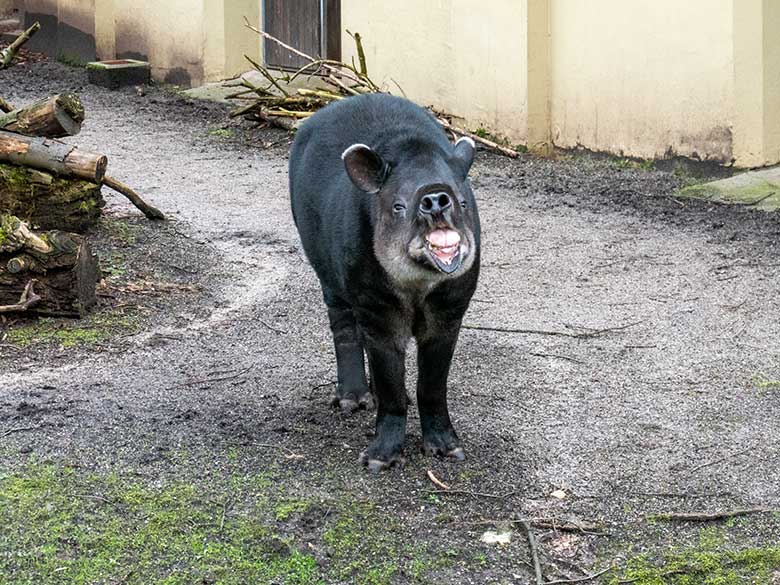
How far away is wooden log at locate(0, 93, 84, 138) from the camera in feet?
24.9

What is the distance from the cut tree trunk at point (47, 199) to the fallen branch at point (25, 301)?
0.85 m

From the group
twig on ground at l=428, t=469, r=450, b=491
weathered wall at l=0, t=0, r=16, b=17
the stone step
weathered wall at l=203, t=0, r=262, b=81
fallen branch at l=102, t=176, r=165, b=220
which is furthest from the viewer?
weathered wall at l=0, t=0, r=16, b=17

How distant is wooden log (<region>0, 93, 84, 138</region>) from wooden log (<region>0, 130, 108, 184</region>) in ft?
0.19

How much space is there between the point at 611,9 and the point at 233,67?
207 inches

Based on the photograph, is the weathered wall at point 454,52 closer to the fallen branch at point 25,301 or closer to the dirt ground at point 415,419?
the dirt ground at point 415,419

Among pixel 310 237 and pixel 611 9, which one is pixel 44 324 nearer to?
pixel 310 237

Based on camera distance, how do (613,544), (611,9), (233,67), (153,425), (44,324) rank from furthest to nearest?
(233,67)
(611,9)
(44,324)
(153,425)
(613,544)

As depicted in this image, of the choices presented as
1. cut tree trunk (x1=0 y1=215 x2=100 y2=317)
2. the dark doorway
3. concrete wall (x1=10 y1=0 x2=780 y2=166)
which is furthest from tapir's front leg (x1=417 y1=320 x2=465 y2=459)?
the dark doorway

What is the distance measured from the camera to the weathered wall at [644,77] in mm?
9398

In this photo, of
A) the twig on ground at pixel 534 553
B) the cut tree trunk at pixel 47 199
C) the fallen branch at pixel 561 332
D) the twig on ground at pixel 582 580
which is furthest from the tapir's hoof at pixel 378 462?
the cut tree trunk at pixel 47 199

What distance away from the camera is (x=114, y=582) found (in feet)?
13.3

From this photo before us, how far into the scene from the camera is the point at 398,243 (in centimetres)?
454

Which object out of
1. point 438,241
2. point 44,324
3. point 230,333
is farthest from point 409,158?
point 44,324

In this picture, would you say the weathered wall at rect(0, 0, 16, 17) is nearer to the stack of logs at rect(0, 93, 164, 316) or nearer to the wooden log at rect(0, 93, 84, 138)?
the stack of logs at rect(0, 93, 164, 316)
